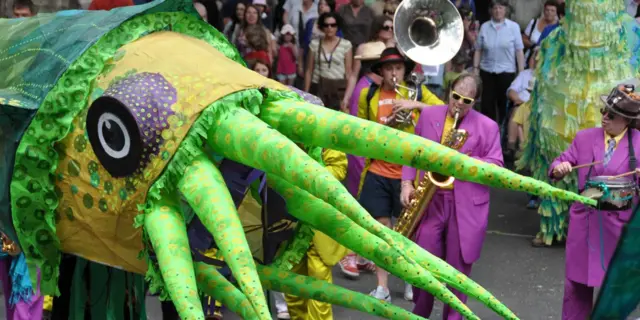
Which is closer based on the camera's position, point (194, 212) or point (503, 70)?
point (194, 212)

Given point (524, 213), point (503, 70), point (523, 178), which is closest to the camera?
point (523, 178)

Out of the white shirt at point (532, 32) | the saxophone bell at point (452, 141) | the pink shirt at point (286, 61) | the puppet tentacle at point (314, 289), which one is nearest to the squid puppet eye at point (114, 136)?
the puppet tentacle at point (314, 289)

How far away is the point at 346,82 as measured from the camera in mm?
11336

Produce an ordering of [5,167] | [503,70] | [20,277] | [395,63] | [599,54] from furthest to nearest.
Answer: [503,70]
[599,54]
[395,63]
[20,277]
[5,167]

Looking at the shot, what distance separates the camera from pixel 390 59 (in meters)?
8.00

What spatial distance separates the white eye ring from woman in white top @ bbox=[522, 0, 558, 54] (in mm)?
9454

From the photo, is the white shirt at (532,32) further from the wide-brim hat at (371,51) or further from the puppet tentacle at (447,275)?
Result: the puppet tentacle at (447,275)

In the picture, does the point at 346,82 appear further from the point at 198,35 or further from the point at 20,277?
the point at 198,35

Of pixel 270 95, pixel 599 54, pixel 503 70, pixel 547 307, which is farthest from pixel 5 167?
pixel 503 70

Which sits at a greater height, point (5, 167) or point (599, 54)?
point (5, 167)

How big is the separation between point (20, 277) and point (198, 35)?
2.31 m

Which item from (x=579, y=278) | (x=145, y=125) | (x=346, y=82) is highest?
(x=145, y=125)

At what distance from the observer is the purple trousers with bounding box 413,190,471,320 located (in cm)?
709

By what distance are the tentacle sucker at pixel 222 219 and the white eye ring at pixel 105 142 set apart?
207mm
